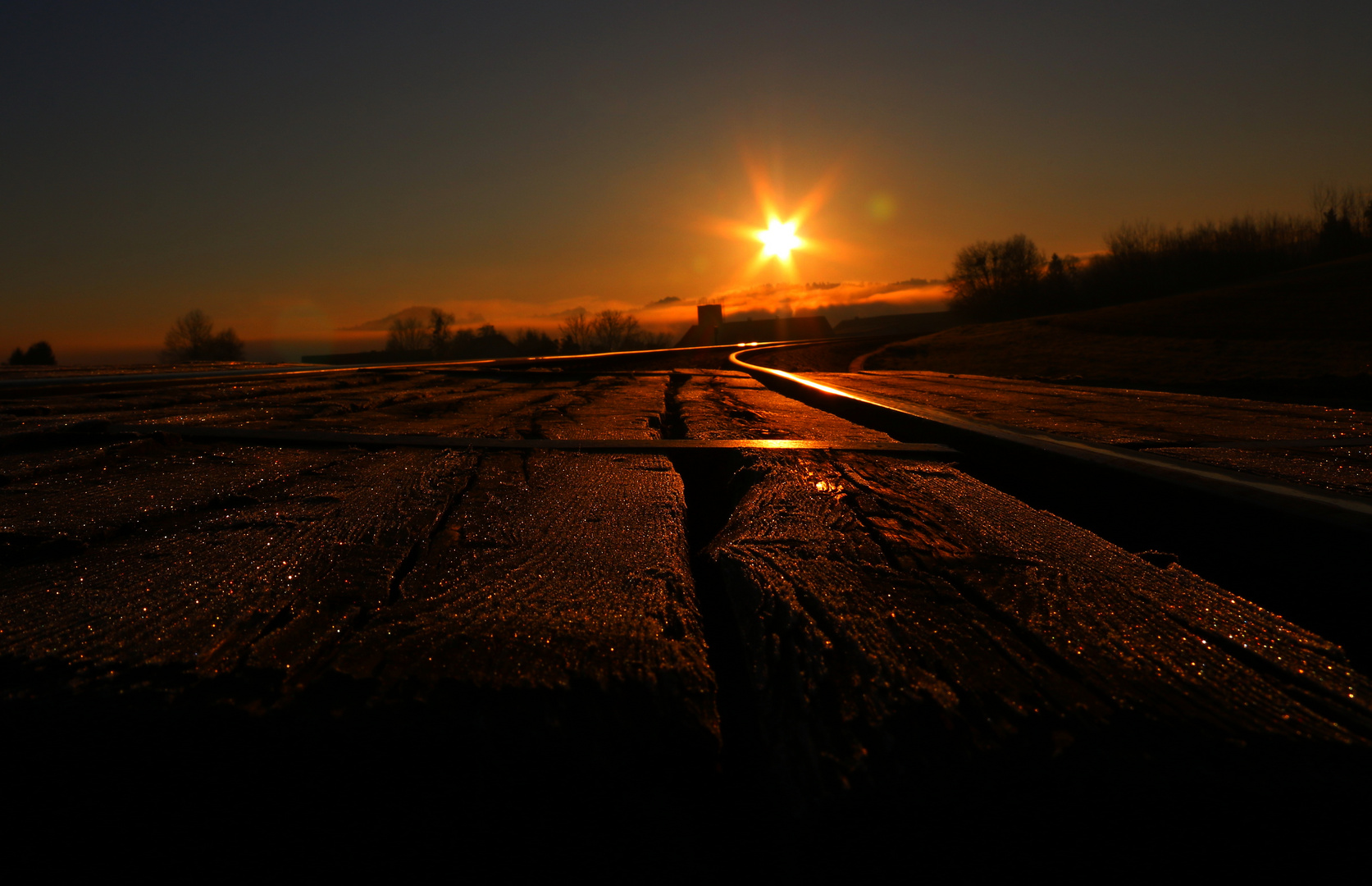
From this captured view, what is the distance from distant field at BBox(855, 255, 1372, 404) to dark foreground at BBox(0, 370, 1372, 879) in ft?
31.4

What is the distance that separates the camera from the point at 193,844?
0.49m

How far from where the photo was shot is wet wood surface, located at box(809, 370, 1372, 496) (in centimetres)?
178

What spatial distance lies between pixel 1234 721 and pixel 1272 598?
503 mm

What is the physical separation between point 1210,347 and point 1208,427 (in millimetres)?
17074

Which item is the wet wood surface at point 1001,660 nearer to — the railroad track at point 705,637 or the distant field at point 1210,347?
the railroad track at point 705,637

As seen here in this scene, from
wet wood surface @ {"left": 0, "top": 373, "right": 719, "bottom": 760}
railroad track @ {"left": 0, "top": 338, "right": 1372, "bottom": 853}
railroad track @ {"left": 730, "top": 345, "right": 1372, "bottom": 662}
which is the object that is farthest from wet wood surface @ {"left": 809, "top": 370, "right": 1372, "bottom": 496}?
wet wood surface @ {"left": 0, "top": 373, "right": 719, "bottom": 760}

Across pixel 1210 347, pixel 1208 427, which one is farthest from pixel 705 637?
pixel 1210 347

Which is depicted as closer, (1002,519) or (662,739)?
(662,739)

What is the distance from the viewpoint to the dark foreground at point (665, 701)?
1.63 feet

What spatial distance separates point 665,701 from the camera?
0.58m

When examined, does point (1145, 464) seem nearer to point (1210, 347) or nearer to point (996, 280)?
point (1210, 347)

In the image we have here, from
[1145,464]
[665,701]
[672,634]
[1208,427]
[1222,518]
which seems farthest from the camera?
[1208,427]

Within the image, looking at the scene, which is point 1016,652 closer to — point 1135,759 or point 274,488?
point 1135,759

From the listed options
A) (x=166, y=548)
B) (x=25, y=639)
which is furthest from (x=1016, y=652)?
(x=166, y=548)
